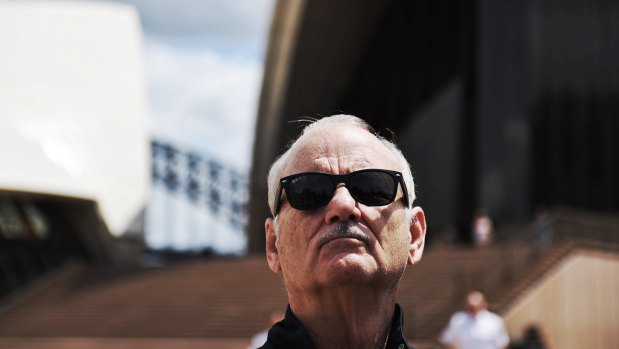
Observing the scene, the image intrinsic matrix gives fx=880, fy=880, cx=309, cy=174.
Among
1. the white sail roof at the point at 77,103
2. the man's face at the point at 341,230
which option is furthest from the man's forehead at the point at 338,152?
the white sail roof at the point at 77,103

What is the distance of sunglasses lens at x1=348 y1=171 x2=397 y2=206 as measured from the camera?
1524 millimetres

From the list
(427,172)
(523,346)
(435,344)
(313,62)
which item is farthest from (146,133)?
(523,346)

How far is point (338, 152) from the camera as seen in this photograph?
1606 millimetres

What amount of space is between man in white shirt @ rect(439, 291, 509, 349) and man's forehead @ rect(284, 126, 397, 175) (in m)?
6.05

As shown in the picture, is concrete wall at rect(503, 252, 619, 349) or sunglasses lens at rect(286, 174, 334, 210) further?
concrete wall at rect(503, 252, 619, 349)

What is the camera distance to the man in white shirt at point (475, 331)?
7.41 m

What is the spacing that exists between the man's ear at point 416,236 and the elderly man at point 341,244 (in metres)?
0.07

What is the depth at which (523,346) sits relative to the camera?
969 centimetres

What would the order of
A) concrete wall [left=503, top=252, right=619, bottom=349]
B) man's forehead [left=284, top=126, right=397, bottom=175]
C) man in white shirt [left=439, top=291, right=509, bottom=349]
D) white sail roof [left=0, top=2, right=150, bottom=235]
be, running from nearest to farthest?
man's forehead [left=284, top=126, right=397, bottom=175]
man in white shirt [left=439, top=291, right=509, bottom=349]
concrete wall [left=503, top=252, right=619, bottom=349]
white sail roof [left=0, top=2, right=150, bottom=235]

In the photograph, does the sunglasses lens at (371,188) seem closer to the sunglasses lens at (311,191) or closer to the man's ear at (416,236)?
the sunglasses lens at (311,191)

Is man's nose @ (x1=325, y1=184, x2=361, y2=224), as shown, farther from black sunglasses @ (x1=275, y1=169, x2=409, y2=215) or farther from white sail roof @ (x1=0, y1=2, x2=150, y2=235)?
white sail roof @ (x1=0, y1=2, x2=150, y2=235)

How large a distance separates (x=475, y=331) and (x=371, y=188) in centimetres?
621

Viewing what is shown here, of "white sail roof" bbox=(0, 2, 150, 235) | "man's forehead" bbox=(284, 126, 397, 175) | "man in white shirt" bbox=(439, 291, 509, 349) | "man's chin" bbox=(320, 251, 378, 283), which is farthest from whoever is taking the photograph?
"white sail roof" bbox=(0, 2, 150, 235)

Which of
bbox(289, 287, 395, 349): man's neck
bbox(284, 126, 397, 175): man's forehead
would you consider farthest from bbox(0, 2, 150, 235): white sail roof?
bbox(289, 287, 395, 349): man's neck
